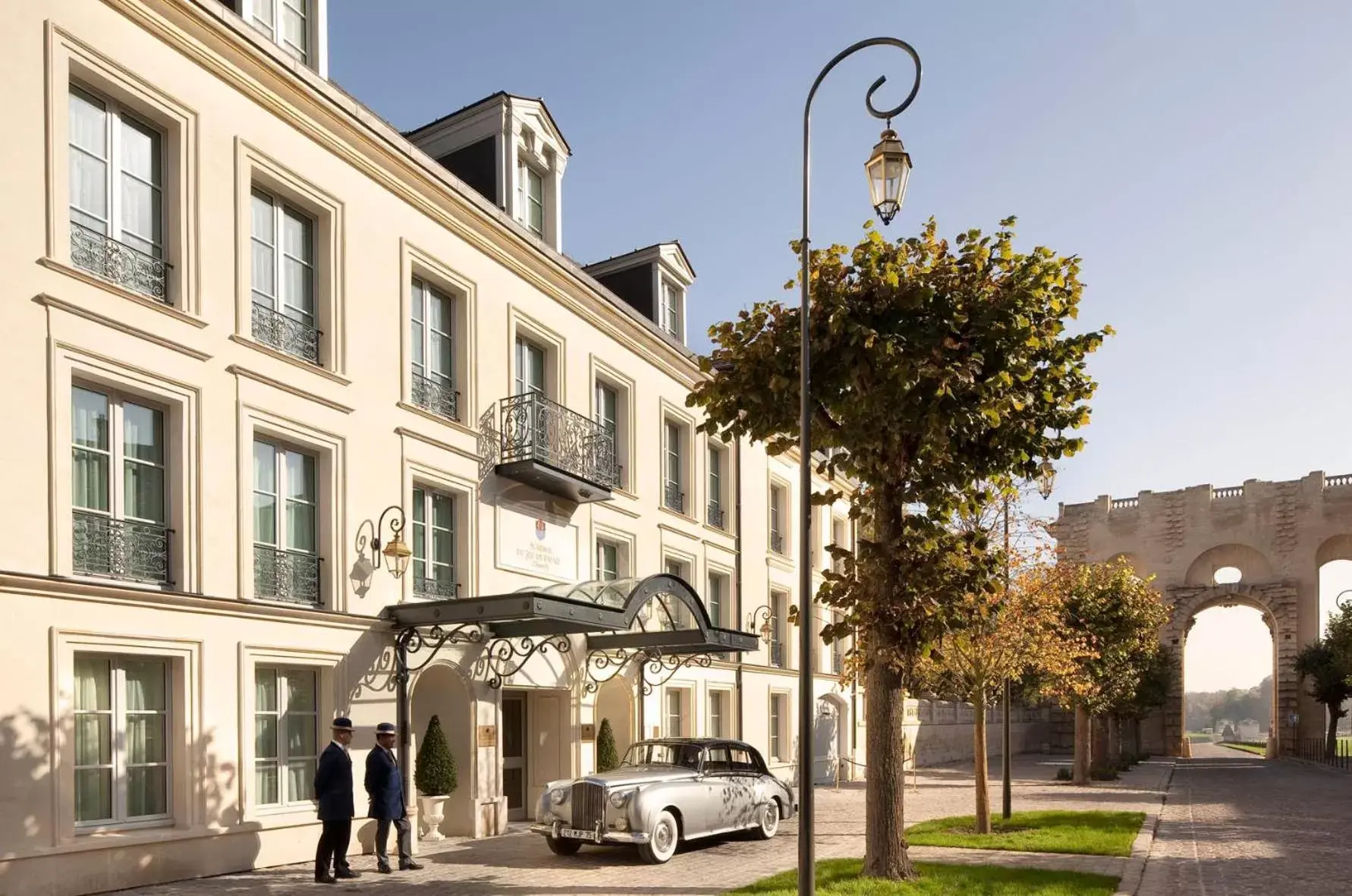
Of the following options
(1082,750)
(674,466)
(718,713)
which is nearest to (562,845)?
(674,466)

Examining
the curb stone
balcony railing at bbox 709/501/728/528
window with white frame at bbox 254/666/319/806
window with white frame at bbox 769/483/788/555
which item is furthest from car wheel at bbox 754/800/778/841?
window with white frame at bbox 769/483/788/555

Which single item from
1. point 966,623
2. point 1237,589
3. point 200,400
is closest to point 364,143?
point 200,400

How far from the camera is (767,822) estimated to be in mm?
17906

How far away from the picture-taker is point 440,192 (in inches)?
715

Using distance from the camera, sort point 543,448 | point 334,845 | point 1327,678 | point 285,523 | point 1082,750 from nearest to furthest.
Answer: point 334,845 < point 285,523 < point 543,448 < point 1082,750 < point 1327,678

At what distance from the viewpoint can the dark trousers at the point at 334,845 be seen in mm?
13062

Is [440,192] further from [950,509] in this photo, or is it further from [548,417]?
[950,509]

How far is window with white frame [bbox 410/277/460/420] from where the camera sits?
18.0 m

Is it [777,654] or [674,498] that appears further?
[777,654]

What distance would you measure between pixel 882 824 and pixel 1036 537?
8.84m

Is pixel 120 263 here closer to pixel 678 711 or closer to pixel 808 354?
pixel 808 354

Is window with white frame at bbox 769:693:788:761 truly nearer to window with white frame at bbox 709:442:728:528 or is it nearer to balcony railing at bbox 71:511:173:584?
window with white frame at bbox 709:442:728:528

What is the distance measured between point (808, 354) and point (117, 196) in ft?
25.6

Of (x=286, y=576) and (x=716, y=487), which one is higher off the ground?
(x=716, y=487)
